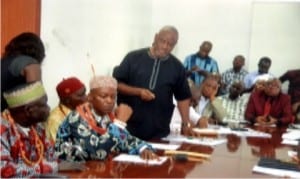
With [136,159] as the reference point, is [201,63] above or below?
above

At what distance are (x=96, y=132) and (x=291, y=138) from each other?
6.26ft

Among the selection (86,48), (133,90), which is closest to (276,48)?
(86,48)

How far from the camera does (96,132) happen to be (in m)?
2.37

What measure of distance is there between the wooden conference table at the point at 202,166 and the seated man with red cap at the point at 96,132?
82mm

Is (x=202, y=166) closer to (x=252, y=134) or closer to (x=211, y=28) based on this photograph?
(x=252, y=134)

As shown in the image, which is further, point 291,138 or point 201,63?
point 201,63

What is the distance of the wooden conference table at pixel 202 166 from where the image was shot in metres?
→ 2.15

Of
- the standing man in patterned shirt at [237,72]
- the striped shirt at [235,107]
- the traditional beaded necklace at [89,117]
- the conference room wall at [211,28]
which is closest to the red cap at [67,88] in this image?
the traditional beaded necklace at [89,117]

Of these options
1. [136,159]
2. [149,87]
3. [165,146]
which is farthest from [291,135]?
[136,159]

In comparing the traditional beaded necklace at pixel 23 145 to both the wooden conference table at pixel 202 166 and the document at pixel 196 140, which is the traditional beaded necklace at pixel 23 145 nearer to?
the wooden conference table at pixel 202 166

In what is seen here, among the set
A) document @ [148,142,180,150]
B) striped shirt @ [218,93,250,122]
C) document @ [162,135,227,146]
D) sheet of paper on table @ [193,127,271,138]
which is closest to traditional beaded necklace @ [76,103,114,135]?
document @ [148,142,180,150]

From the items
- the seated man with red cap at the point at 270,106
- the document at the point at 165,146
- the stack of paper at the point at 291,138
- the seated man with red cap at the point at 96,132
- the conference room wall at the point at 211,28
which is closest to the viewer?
the seated man with red cap at the point at 96,132

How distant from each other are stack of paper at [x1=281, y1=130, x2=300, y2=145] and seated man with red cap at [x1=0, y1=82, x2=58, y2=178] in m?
1.95

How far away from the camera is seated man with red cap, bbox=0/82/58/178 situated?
6.45ft
